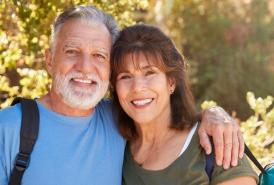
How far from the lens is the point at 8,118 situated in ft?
10.7

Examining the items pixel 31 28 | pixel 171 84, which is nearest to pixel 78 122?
pixel 171 84

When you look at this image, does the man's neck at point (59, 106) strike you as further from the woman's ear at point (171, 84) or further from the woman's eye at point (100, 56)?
the woman's ear at point (171, 84)

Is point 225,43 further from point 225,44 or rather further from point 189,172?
point 189,172

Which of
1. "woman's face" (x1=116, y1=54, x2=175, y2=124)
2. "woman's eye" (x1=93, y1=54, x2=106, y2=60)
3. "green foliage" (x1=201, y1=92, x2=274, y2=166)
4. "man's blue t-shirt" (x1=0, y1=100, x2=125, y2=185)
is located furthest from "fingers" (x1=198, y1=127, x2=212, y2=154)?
"green foliage" (x1=201, y1=92, x2=274, y2=166)

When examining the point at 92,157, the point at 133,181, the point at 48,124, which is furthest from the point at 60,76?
the point at 133,181

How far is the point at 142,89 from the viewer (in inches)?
134

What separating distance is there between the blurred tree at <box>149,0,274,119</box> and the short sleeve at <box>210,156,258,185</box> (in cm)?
1187

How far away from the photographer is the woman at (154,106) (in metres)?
3.25

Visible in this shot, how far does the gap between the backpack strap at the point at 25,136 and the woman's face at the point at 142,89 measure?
1.85ft

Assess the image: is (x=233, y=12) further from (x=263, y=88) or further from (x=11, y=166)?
(x=11, y=166)

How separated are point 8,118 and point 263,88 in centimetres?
1266

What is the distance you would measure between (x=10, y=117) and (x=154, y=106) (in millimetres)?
876

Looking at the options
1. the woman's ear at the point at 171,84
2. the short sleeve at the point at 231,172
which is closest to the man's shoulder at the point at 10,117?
the woman's ear at the point at 171,84

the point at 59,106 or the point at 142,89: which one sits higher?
the point at 142,89
